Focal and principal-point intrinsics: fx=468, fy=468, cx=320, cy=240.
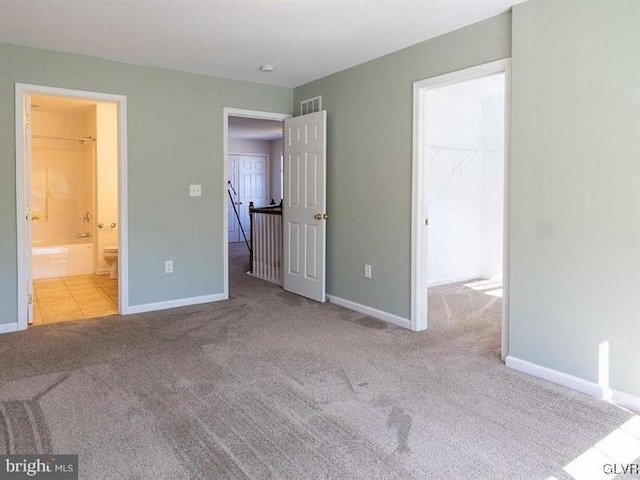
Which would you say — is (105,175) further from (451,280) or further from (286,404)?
(286,404)

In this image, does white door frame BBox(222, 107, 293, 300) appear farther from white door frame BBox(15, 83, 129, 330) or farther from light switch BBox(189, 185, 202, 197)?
white door frame BBox(15, 83, 129, 330)

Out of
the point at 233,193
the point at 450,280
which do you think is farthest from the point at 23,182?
the point at 233,193

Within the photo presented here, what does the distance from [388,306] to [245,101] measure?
2.66 meters

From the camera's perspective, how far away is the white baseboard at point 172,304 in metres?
4.48

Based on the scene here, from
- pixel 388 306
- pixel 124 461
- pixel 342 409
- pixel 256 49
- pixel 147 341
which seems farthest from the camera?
pixel 388 306

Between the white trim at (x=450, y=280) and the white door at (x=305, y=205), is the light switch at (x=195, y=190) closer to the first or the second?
the white door at (x=305, y=205)

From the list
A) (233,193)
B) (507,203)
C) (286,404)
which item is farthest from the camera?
(233,193)

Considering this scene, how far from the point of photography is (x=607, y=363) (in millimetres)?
2627

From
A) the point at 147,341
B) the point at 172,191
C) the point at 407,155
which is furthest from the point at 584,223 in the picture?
Answer: the point at 172,191

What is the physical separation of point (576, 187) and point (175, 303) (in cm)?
370

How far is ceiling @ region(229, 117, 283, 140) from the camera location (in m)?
8.05

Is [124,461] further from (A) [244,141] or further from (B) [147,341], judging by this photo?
(A) [244,141]

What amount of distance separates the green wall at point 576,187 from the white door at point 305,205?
7.10 ft

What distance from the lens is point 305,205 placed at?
5.06m
